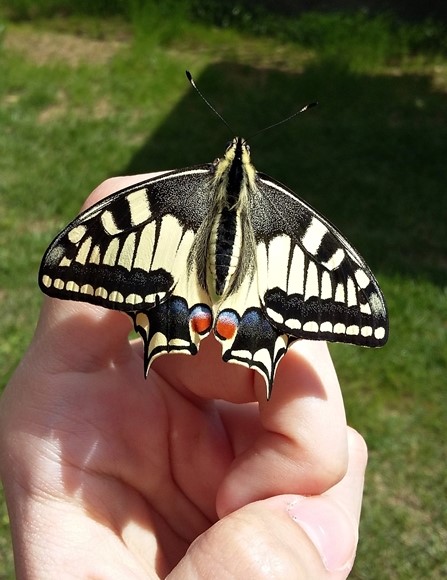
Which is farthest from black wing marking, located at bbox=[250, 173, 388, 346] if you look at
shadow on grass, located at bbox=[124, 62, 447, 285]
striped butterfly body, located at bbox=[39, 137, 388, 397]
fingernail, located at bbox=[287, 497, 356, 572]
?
shadow on grass, located at bbox=[124, 62, 447, 285]

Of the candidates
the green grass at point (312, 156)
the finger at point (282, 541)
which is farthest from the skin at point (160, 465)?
the green grass at point (312, 156)

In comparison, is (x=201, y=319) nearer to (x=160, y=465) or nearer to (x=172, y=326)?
(x=172, y=326)

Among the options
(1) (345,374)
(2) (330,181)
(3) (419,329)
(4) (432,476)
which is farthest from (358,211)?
(4) (432,476)

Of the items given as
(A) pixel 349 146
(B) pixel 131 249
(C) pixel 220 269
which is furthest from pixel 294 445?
(A) pixel 349 146

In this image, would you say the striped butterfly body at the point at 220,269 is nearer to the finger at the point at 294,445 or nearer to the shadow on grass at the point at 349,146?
the finger at the point at 294,445

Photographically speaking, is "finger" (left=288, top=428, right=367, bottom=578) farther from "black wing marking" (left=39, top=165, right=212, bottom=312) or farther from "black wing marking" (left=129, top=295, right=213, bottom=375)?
"black wing marking" (left=39, top=165, right=212, bottom=312)

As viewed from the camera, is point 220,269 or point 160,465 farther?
point 160,465
